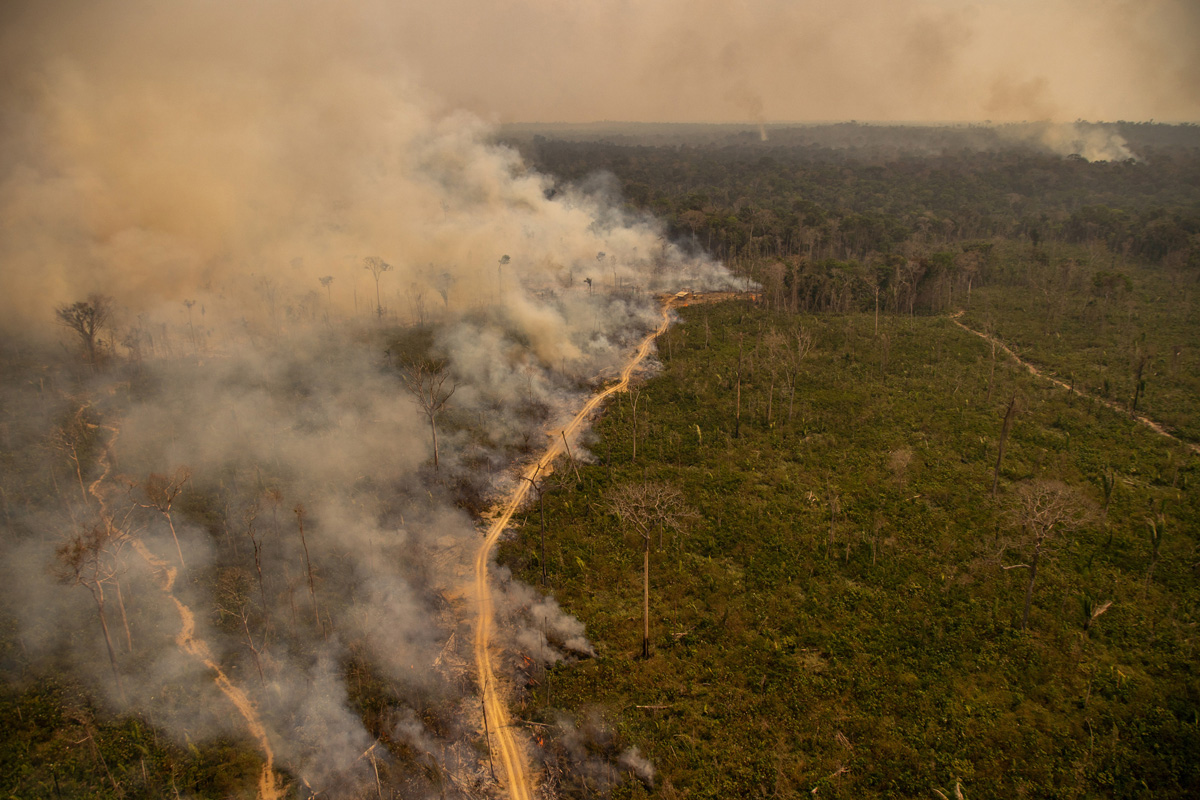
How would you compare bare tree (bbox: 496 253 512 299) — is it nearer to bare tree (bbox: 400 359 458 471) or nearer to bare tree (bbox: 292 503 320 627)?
bare tree (bbox: 400 359 458 471)

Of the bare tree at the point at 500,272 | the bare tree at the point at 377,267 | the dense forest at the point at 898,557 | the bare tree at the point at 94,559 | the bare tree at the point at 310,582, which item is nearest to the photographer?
the dense forest at the point at 898,557

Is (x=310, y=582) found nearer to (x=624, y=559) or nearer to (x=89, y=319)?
(x=624, y=559)

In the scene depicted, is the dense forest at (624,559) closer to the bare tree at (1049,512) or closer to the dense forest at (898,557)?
the dense forest at (898,557)

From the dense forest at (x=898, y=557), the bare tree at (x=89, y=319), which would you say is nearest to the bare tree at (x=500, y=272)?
the dense forest at (x=898, y=557)

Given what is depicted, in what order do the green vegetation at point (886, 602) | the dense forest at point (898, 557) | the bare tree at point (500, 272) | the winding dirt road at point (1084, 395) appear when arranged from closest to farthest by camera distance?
the green vegetation at point (886, 602) → the dense forest at point (898, 557) → the winding dirt road at point (1084, 395) → the bare tree at point (500, 272)

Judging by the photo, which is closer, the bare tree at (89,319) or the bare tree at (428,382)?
the bare tree at (428,382)

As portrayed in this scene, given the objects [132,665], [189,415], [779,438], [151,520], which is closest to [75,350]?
[189,415]

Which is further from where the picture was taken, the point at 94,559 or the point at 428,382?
the point at 428,382

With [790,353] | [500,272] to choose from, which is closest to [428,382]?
[500,272]
